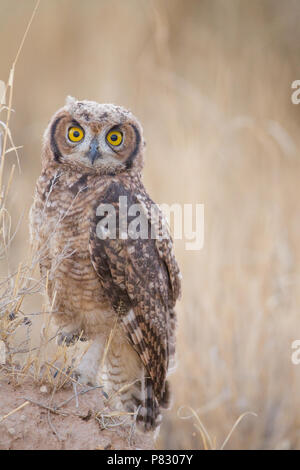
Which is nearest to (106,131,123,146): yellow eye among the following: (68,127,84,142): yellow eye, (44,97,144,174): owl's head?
(44,97,144,174): owl's head

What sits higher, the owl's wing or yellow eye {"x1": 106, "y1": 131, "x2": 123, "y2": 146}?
yellow eye {"x1": 106, "y1": 131, "x2": 123, "y2": 146}

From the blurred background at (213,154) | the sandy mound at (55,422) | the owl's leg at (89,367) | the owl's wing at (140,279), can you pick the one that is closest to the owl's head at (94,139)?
the owl's wing at (140,279)

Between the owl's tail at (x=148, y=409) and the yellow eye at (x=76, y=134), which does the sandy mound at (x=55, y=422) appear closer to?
the owl's tail at (x=148, y=409)

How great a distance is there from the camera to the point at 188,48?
7117 mm

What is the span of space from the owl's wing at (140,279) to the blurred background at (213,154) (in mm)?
304

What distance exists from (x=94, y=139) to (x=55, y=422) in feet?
3.76

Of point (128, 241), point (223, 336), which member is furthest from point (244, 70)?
point (128, 241)

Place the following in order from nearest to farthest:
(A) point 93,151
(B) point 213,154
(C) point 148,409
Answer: (A) point 93,151 → (C) point 148,409 → (B) point 213,154

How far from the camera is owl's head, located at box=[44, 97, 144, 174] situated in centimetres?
241

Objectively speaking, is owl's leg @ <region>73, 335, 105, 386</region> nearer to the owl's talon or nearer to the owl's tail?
the owl's talon

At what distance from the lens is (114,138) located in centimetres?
247

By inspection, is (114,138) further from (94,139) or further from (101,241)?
(101,241)

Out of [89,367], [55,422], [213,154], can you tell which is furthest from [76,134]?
[213,154]
